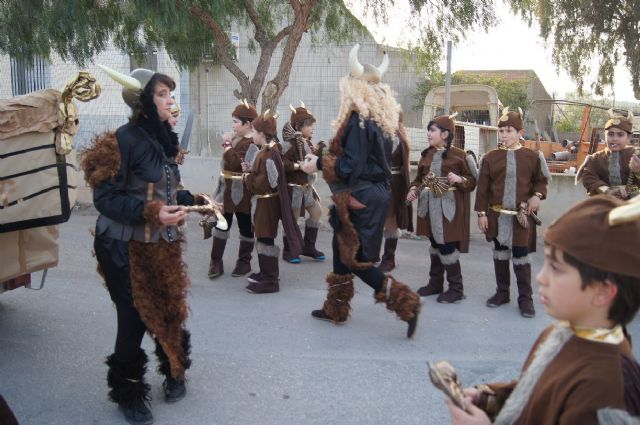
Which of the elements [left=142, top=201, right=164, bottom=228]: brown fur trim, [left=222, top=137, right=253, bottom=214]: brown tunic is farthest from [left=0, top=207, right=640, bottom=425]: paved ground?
[left=142, top=201, right=164, bottom=228]: brown fur trim

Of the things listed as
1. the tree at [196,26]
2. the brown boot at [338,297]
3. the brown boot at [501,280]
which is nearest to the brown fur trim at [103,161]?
the brown boot at [338,297]

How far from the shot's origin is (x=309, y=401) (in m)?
3.80

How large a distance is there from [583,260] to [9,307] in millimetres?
5134

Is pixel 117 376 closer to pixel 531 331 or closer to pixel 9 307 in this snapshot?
pixel 9 307

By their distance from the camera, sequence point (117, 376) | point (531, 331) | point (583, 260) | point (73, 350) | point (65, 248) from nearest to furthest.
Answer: point (583, 260)
point (117, 376)
point (73, 350)
point (531, 331)
point (65, 248)

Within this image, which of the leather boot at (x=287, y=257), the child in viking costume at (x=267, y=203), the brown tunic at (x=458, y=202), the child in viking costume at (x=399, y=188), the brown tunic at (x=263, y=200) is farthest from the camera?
the leather boot at (x=287, y=257)

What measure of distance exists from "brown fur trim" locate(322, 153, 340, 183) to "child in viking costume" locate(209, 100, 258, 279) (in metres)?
2.14

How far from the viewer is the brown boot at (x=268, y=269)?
6.13m

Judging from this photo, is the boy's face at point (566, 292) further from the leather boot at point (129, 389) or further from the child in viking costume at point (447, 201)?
the child in viking costume at point (447, 201)

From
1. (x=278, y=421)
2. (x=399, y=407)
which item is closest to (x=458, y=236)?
(x=399, y=407)

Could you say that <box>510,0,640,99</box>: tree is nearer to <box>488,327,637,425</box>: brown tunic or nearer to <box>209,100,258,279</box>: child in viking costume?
<box>209,100,258,279</box>: child in viking costume

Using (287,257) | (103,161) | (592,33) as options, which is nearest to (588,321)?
(103,161)

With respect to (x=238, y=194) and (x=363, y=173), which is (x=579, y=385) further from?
(x=238, y=194)

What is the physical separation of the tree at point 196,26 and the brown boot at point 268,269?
4178mm
